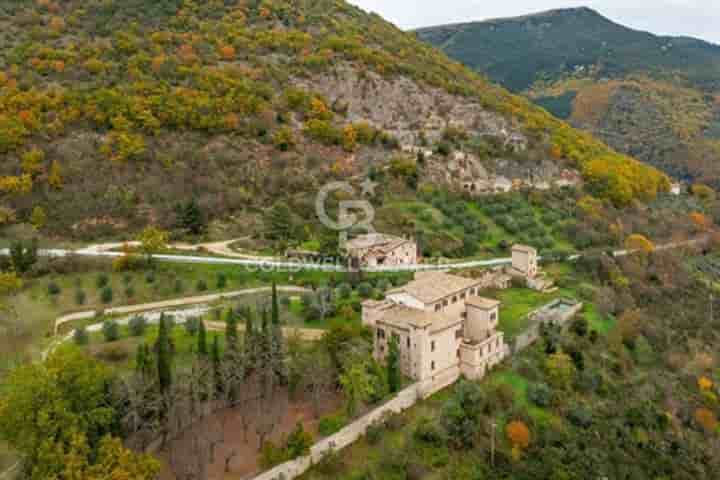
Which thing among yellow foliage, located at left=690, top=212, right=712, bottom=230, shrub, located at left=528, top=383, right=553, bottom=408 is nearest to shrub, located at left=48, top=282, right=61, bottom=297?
shrub, located at left=528, top=383, right=553, bottom=408

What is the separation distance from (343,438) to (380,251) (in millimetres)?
15379

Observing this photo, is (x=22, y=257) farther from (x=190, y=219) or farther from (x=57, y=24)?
(x=57, y=24)

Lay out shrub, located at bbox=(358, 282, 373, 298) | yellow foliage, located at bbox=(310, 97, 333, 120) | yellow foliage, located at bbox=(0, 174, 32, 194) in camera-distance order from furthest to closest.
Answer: yellow foliage, located at bbox=(310, 97, 333, 120), yellow foliage, located at bbox=(0, 174, 32, 194), shrub, located at bbox=(358, 282, 373, 298)

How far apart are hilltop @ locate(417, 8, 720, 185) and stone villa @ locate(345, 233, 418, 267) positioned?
59989 mm

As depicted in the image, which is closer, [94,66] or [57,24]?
[94,66]

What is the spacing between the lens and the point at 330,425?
19.3 meters

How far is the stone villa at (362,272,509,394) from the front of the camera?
22.6m

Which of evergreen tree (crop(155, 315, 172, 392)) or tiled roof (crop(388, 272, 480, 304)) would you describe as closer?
evergreen tree (crop(155, 315, 172, 392))

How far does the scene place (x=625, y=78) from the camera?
104 metres

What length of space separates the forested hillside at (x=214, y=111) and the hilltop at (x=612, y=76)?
2515 centimetres

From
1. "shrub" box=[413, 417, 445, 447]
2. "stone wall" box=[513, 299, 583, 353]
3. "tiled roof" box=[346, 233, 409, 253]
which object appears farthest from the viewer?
"tiled roof" box=[346, 233, 409, 253]

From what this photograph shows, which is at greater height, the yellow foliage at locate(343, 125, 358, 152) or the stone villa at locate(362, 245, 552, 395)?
the yellow foliage at locate(343, 125, 358, 152)

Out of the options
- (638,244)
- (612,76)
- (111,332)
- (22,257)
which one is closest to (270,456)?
(111,332)

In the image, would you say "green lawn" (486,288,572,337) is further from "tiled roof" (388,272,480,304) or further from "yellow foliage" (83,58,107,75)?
"yellow foliage" (83,58,107,75)
